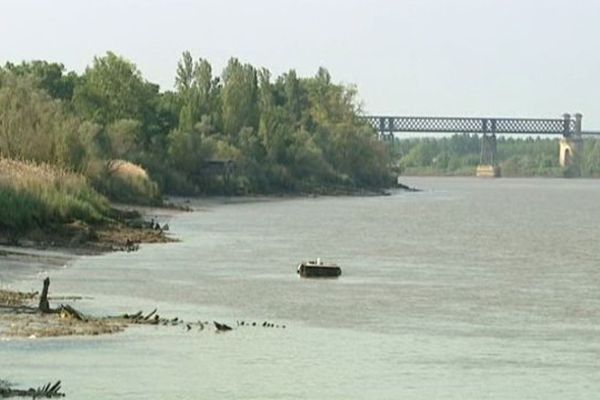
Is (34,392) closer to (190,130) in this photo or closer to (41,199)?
(41,199)

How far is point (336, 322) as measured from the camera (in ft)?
118

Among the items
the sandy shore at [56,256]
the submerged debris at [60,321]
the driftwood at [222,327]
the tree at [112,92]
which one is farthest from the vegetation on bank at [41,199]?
the tree at [112,92]

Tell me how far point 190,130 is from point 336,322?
83.0 metres

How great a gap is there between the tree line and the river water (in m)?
11.5

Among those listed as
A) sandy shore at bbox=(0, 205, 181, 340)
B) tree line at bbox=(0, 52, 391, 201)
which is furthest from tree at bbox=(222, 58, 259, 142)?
sandy shore at bbox=(0, 205, 181, 340)

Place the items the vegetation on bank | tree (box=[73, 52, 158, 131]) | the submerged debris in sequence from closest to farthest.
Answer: the submerged debris
the vegetation on bank
tree (box=[73, 52, 158, 131])

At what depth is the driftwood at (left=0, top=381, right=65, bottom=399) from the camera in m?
24.6

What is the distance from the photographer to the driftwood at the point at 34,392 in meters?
24.6

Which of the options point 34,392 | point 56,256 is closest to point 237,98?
point 56,256

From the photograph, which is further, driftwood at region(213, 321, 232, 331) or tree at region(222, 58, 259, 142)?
tree at region(222, 58, 259, 142)

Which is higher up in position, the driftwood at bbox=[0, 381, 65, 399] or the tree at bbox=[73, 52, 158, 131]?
the tree at bbox=[73, 52, 158, 131]

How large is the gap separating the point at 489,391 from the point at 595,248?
42290 mm

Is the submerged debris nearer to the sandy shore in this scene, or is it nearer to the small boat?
the sandy shore

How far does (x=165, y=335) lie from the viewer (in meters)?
32.2
